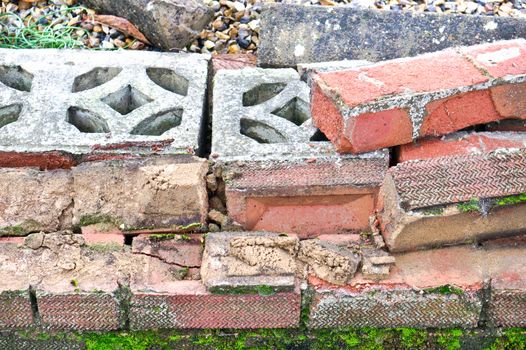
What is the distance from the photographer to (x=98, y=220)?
11.7ft

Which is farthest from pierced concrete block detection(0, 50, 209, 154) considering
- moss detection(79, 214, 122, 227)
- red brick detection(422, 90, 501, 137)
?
red brick detection(422, 90, 501, 137)

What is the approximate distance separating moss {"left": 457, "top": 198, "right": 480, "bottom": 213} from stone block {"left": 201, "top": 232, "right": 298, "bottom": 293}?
28.7 inches

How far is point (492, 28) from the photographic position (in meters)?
4.47

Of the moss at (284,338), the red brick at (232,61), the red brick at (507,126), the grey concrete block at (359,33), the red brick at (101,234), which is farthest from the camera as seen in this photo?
the red brick at (232,61)

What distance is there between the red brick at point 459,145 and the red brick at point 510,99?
0.36 ft

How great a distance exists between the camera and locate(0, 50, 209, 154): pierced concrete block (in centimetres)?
369

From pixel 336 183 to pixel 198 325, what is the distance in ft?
3.01

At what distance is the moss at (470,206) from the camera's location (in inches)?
125

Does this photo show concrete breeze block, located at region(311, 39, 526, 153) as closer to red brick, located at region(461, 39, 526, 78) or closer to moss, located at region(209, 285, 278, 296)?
red brick, located at region(461, 39, 526, 78)

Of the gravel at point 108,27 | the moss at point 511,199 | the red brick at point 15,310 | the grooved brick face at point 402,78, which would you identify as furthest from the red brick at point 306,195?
the gravel at point 108,27

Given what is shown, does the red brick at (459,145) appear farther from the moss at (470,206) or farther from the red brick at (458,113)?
the moss at (470,206)

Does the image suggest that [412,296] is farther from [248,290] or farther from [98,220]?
[98,220]

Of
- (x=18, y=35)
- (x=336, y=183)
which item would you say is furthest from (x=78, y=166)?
(x=18, y=35)

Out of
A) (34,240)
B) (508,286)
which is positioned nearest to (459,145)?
(508,286)
